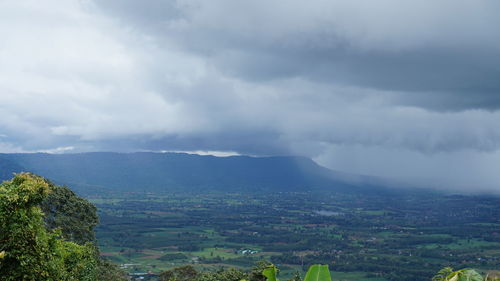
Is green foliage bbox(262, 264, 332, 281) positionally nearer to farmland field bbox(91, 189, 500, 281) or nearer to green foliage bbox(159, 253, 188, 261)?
farmland field bbox(91, 189, 500, 281)

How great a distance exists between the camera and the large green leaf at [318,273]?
317 centimetres

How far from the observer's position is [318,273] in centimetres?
322

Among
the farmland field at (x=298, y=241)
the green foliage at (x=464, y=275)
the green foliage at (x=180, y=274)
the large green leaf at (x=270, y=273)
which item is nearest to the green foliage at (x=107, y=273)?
the green foliage at (x=180, y=274)

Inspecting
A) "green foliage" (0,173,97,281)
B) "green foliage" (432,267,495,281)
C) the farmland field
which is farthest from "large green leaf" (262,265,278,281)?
the farmland field

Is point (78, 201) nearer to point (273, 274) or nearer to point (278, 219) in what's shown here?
point (273, 274)

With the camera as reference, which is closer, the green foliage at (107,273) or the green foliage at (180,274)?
the green foliage at (107,273)

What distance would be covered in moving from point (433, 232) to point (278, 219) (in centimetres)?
6321

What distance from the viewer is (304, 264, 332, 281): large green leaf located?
3.17 metres

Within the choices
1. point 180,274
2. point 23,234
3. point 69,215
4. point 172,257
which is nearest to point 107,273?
point 69,215

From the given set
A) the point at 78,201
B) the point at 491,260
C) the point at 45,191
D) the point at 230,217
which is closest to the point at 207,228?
the point at 230,217

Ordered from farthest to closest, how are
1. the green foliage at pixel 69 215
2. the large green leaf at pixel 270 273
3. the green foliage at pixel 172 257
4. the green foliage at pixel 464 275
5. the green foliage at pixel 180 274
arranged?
the green foliage at pixel 172 257 → the green foliage at pixel 180 274 → the green foliage at pixel 69 215 → the green foliage at pixel 464 275 → the large green leaf at pixel 270 273

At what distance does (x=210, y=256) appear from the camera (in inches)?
3979

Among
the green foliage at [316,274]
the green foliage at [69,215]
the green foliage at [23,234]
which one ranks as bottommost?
the green foliage at [69,215]

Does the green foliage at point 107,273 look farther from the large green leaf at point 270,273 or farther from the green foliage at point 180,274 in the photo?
the large green leaf at point 270,273
